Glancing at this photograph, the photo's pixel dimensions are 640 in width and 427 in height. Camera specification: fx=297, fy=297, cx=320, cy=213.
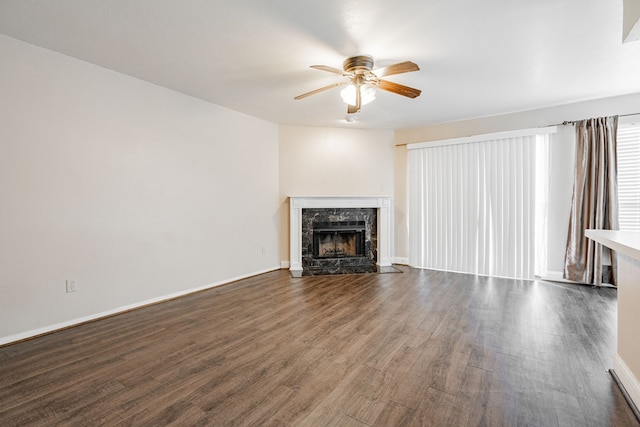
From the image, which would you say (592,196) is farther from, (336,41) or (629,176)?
(336,41)

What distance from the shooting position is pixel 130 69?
10.2 feet

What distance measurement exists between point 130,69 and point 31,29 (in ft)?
2.60

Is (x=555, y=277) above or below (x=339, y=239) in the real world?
below

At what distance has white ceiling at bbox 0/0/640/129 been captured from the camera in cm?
213

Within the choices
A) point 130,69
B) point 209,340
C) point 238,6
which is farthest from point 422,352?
point 130,69

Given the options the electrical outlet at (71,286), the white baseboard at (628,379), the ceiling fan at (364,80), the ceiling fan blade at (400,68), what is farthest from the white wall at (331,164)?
the white baseboard at (628,379)

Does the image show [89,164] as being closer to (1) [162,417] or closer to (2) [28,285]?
(2) [28,285]

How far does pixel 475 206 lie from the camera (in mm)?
4910

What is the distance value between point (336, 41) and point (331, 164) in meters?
3.06

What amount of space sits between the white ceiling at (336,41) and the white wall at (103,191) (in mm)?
292

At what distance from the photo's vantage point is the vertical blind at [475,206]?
4504 millimetres

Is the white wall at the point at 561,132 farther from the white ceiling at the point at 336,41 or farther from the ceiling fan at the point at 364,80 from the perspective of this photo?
the ceiling fan at the point at 364,80

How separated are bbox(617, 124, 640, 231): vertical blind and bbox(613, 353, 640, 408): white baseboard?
9.64 feet

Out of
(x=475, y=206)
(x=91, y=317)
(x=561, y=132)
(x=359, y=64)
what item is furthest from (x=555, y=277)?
(x=91, y=317)
